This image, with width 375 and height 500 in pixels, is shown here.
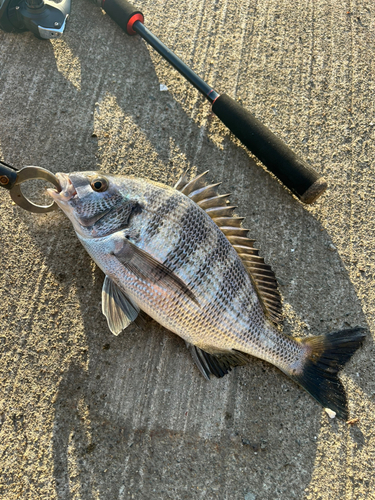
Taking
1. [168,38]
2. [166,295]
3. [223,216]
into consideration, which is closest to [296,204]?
[223,216]

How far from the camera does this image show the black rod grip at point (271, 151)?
7.40 ft

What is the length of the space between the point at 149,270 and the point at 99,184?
546mm

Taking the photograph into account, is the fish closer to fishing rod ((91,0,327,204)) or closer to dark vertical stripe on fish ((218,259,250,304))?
dark vertical stripe on fish ((218,259,250,304))

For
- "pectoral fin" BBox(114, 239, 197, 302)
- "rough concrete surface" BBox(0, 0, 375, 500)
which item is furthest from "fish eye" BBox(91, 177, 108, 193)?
"rough concrete surface" BBox(0, 0, 375, 500)

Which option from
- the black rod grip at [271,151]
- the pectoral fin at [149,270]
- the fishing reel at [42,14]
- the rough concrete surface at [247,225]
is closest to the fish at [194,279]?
the pectoral fin at [149,270]

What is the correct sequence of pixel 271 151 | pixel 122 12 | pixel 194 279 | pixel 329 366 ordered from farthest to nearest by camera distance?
pixel 122 12
pixel 271 151
pixel 329 366
pixel 194 279

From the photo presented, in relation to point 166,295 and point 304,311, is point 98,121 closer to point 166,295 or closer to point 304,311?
point 166,295

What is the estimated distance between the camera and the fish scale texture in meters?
1.87

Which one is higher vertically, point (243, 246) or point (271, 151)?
point (271, 151)

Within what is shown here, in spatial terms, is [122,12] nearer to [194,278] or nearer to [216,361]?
[194,278]

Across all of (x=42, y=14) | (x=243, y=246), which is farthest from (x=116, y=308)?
(x=42, y=14)

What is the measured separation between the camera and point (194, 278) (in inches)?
73.2

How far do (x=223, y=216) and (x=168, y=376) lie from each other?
0.98 m

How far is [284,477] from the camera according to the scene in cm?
196
